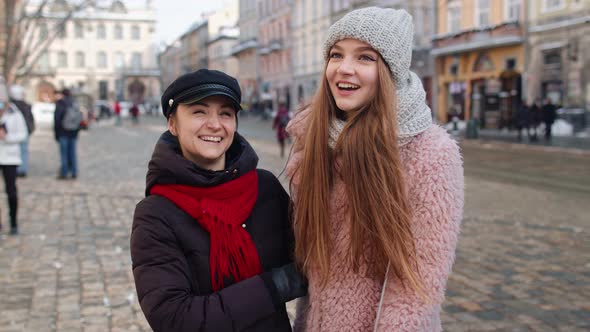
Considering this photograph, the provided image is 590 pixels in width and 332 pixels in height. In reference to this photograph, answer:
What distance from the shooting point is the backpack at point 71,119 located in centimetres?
1146

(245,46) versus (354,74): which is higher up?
(245,46)

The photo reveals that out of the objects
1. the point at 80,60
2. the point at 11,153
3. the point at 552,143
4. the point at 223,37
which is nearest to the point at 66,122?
the point at 11,153

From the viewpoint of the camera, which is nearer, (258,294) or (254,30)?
(258,294)

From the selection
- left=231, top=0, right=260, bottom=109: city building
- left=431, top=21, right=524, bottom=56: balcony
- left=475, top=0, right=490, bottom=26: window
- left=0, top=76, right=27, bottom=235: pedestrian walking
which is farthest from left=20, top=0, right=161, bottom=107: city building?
left=0, top=76, right=27, bottom=235: pedestrian walking

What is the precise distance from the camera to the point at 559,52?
2527 centimetres

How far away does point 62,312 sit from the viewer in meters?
4.21

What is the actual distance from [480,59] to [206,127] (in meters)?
30.3

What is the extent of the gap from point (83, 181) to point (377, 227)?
10866mm

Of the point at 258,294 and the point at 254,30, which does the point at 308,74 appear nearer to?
the point at 254,30

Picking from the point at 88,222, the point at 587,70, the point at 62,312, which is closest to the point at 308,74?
the point at 587,70

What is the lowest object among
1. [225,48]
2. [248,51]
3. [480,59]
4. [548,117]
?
[548,117]

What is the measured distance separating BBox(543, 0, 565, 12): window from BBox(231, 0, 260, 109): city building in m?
38.9

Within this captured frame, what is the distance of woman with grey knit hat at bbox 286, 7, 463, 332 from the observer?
5.33ft

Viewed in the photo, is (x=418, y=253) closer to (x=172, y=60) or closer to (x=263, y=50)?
(x=263, y=50)
